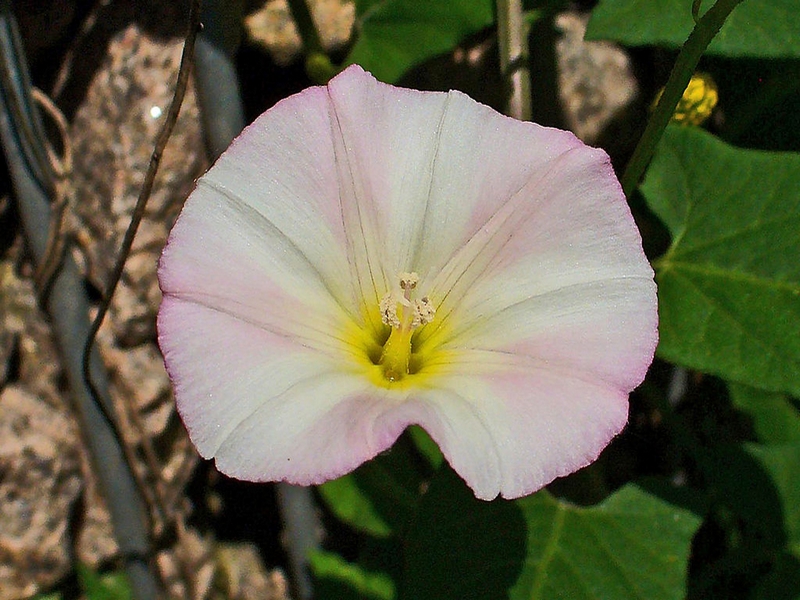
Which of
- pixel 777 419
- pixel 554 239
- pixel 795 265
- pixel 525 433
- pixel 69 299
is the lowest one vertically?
pixel 777 419

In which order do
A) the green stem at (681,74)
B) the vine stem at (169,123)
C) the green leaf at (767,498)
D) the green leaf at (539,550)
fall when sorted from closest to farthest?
the green stem at (681,74)
the vine stem at (169,123)
the green leaf at (539,550)
the green leaf at (767,498)

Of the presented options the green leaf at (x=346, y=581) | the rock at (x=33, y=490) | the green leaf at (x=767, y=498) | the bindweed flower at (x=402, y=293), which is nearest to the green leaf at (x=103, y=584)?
the rock at (x=33, y=490)

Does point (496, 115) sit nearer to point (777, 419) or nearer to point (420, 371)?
point (420, 371)

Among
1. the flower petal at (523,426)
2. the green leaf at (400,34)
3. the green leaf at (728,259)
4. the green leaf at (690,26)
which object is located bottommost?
the green leaf at (728,259)

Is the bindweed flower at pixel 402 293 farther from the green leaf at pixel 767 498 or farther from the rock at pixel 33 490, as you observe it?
the rock at pixel 33 490

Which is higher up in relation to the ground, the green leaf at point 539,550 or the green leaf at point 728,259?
the green leaf at point 728,259

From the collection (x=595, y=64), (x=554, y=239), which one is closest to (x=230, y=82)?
(x=554, y=239)

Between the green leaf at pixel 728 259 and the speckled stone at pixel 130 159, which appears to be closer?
the green leaf at pixel 728 259
